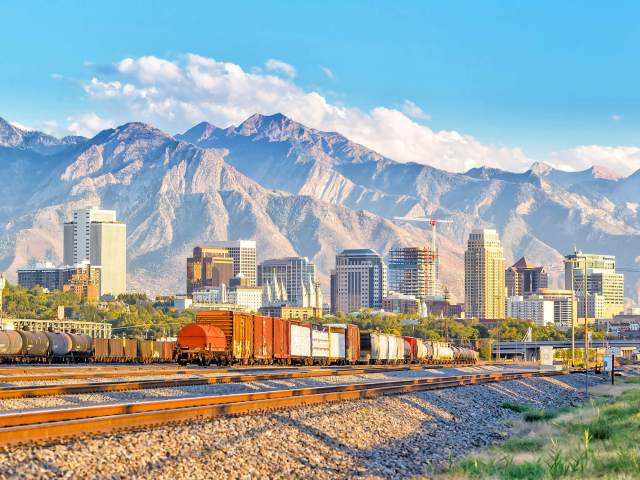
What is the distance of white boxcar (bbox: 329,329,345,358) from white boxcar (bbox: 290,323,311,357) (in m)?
5.82

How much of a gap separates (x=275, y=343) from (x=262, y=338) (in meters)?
3.06

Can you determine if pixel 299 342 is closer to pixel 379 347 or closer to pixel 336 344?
pixel 336 344

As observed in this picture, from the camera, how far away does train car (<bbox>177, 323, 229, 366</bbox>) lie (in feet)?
241

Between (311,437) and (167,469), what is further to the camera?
(311,437)

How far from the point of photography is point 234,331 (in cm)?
7706

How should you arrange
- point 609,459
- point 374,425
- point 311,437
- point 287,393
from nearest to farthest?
1. point 609,459
2. point 311,437
3. point 374,425
4. point 287,393

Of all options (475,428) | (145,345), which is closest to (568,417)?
(475,428)

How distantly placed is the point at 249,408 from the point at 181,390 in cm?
1104

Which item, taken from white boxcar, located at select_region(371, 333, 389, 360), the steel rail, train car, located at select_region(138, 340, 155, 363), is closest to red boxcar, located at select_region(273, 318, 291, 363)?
train car, located at select_region(138, 340, 155, 363)

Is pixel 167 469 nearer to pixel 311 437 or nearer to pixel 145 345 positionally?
pixel 311 437

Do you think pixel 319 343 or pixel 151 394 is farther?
pixel 319 343

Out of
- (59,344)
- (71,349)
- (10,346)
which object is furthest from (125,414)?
(71,349)

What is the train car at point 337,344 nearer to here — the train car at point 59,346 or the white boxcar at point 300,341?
the white boxcar at point 300,341

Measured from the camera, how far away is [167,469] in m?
20.0
